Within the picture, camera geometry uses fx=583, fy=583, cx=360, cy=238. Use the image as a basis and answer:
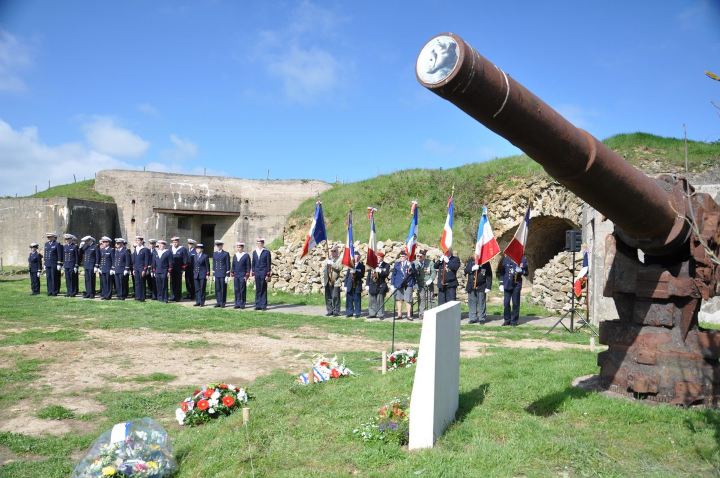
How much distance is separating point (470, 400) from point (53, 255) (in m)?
16.3

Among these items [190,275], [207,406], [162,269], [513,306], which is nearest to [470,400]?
[207,406]

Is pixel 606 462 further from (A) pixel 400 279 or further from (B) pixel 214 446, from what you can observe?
(A) pixel 400 279

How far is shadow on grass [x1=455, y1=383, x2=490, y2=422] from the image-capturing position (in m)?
4.93

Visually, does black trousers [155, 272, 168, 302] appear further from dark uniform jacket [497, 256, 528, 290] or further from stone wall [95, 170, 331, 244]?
stone wall [95, 170, 331, 244]

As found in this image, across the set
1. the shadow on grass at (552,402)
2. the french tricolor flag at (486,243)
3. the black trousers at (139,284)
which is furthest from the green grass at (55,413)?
the black trousers at (139,284)

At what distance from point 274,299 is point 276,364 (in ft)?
32.6

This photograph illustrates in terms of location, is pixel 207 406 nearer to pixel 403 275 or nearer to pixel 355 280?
pixel 403 275

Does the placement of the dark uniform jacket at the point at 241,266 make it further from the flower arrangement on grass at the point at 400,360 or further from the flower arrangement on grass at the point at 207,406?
the flower arrangement on grass at the point at 207,406

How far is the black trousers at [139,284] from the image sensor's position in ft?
56.3

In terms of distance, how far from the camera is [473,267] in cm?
1345

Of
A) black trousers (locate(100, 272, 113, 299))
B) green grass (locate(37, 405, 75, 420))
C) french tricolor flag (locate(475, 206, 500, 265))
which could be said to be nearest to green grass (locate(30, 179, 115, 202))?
black trousers (locate(100, 272, 113, 299))

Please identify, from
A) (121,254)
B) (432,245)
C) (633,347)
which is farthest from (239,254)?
(633,347)

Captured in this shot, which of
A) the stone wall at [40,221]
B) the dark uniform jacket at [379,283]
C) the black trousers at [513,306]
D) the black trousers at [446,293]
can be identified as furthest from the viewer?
the stone wall at [40,221]

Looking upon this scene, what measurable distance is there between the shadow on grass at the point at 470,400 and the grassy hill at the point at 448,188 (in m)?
12.8
